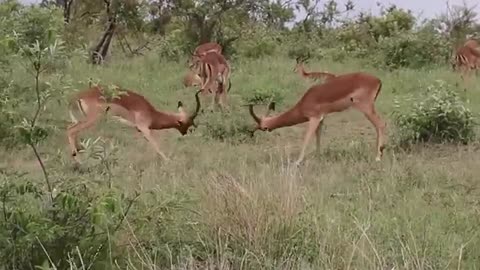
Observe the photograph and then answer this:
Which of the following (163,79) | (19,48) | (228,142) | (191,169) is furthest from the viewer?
(163,79)

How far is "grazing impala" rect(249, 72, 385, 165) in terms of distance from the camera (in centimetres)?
903

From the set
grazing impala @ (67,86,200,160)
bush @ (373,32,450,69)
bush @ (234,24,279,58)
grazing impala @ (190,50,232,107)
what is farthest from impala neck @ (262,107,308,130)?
bush @ (234,24,279,58)

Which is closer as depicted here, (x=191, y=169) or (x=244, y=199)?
(x=244, y=199)

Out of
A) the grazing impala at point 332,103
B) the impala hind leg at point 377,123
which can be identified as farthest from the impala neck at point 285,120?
the impala hind leg at point 377,123

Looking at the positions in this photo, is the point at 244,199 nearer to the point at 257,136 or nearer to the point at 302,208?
the point at 302,208

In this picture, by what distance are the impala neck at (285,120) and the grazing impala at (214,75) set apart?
13.5ft

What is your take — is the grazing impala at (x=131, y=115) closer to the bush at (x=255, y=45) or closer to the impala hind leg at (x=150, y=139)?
the impala hind leg at (x=150, y=139)

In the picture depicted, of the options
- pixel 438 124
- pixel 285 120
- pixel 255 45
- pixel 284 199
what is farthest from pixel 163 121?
pixel 255 45

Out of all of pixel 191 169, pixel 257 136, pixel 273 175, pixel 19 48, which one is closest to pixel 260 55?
pixel 257 136

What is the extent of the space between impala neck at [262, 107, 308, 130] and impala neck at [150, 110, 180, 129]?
1.09m

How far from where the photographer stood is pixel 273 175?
551cm

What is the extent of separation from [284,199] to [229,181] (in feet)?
1.27

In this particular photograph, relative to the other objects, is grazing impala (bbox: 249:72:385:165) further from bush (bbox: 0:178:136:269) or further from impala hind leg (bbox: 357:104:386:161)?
bush (bbox: 0:178:136:269)

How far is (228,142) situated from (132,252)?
5.39 meters
